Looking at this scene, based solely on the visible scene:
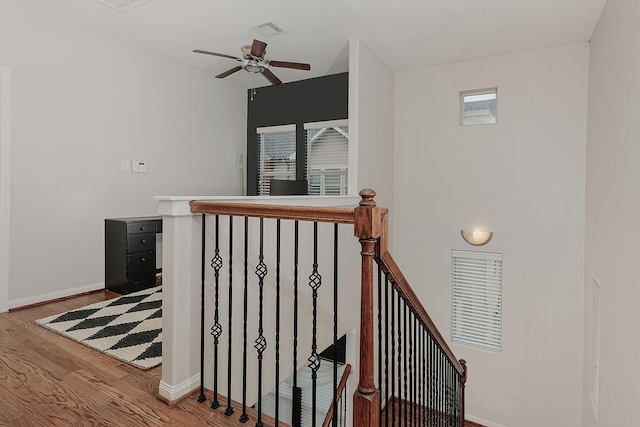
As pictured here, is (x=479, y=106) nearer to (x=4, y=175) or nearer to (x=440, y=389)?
(x=440, y=389)

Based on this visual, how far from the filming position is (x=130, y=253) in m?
3.93

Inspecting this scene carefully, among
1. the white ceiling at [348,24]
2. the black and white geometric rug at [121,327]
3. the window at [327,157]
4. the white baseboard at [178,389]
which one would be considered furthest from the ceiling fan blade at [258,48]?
the white baseboard at [178,389]

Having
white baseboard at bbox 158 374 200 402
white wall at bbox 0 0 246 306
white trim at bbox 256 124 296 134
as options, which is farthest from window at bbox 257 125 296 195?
white baseboard at bbox 158 374 200 402

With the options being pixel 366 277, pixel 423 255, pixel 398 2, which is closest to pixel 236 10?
pixel 398 2

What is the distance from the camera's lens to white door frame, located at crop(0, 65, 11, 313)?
129 inches

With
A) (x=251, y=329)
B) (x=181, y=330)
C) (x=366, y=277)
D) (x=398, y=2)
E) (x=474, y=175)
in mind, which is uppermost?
(x=398, y=2)

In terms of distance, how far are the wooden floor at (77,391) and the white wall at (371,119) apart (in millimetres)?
2845

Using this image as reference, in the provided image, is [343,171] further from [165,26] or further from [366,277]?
[366,277]

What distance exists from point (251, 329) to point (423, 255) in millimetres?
3354

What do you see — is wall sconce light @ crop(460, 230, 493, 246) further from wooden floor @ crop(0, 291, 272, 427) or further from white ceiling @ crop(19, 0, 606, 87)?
wooden floor @ crop(0, 291, 272, 427)

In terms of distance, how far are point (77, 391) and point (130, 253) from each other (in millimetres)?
2141

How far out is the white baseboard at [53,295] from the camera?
11.3 feet

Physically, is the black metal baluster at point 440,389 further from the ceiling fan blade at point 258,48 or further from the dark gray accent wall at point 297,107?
the dark gray accent wall at point 297,107

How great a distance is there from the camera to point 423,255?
520 centimetres
